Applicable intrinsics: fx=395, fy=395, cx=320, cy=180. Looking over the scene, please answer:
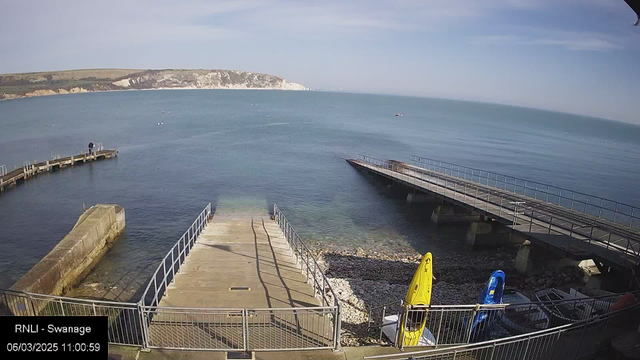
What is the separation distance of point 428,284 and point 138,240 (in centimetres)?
2224

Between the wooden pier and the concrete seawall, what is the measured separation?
59.7 ft

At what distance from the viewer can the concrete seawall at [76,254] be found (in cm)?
1723

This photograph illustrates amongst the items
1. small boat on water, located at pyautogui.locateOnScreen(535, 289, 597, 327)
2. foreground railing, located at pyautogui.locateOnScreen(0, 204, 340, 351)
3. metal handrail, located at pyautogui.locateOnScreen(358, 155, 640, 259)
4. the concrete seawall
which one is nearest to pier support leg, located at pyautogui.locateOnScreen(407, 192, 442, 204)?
metal handrail, located at pyautogui.locateOnScreen(358, 155, 640, 259)

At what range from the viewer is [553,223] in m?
22.9

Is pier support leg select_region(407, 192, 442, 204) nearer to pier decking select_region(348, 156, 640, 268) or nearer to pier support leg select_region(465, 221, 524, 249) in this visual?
pier decking select_region(348, 156, 640, 268)

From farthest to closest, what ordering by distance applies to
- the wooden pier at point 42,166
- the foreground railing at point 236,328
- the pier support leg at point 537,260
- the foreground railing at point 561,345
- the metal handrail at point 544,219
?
the wooden pier at point 42,166 → the pier support leg at point 537,260 → the metal handrail at point 544,219 → the foreground railing at point 236,328 → the foreground railing at point 561,345

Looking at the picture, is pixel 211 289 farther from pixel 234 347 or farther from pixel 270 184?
pixel 270 184

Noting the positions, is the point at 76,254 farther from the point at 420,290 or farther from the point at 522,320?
the point at 522,320

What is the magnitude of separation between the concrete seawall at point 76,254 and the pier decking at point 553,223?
78.1ft

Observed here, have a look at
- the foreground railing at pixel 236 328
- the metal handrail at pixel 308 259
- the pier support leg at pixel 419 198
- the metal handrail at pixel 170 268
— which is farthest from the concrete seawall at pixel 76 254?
the pier support leg at pixel 419 198

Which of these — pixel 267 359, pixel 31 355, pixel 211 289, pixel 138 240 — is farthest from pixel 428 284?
pixel 138 240

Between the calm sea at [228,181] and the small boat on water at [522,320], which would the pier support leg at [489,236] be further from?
the small boat on water at [522,320]

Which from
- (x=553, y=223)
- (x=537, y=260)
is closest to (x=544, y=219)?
(x=553, y=223)

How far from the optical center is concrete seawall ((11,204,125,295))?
679 inches
